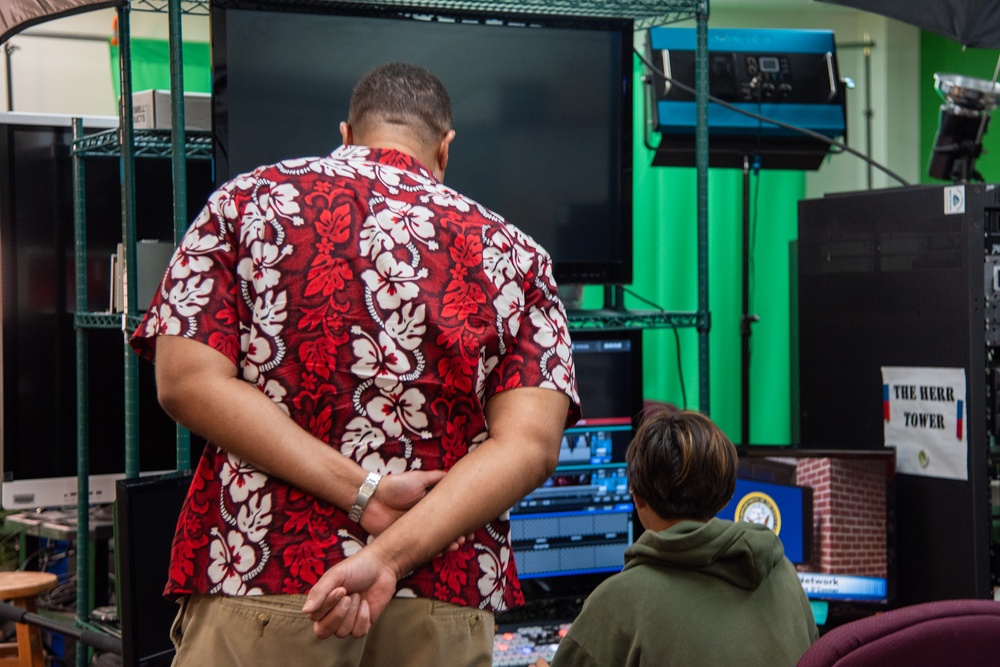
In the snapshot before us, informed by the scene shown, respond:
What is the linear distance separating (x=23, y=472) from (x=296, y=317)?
1.70 metres

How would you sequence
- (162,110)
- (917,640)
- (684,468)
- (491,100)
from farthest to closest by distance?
(162,110), (491,100), (684,468), (917,640)

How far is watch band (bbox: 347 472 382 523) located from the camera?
3.78 ft

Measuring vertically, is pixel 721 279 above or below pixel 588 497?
above

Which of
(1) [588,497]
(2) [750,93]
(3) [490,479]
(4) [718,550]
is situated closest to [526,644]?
(1) [588,497]

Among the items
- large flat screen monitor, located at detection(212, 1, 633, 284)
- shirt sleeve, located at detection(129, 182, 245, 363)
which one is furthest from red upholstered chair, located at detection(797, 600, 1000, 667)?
large flat screen monitor, located at detection(212, 1, 633, 284)

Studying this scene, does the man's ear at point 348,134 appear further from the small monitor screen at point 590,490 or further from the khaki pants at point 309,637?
the small monitor screen at point 590,490

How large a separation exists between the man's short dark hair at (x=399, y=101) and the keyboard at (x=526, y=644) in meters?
1.13

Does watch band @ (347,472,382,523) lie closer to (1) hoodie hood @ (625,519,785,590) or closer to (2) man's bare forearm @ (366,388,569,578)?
(2) man's bare forearm @ (366,388,569,578)

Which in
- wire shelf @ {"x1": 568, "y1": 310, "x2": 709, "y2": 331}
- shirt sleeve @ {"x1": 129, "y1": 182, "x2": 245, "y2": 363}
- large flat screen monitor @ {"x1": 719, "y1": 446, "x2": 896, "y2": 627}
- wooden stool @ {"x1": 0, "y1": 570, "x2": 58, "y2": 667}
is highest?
shirt sleeve @ {"x1": 129, "y1": 182, "x2": 245, "y2": 363}

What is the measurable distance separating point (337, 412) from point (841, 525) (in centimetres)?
136

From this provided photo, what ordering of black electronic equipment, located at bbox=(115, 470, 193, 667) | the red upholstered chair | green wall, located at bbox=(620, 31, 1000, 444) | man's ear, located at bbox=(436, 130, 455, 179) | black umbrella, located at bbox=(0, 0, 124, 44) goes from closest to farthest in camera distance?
1. the red upholstered chair
2. man's ear, located at bbox=(436, 130, 455, 179)
3. black electronic equipment, located at bbox=(115, 470, 193, 667)
4. black umbrella, located at bbox=(0, 0, 124, 44)
5. green wall, located at bbox=(620, 31, 1000, 444)

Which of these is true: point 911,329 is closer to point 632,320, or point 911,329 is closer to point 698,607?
point 632,320

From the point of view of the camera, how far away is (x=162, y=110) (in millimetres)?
2457

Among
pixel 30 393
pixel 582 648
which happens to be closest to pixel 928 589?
pixel 582 648
